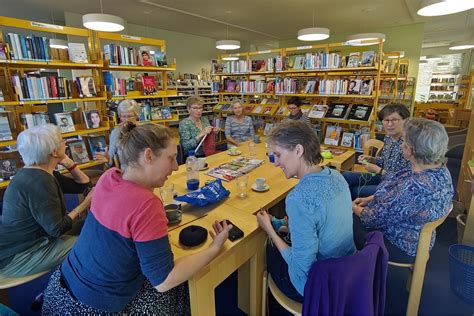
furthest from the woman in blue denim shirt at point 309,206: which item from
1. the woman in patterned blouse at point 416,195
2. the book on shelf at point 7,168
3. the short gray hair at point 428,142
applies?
the book on shelf at point 7,168

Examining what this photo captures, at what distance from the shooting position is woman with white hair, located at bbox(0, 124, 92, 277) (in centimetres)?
146

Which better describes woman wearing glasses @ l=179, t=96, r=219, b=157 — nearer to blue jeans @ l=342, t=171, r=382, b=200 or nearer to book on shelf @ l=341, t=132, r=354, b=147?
blue jeans @ l=342, t=171, r=382, b=200

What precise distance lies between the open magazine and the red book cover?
2.24 metres

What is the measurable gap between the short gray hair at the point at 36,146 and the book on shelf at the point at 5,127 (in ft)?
4.91

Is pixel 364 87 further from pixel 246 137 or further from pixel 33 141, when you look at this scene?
pixel 33 141

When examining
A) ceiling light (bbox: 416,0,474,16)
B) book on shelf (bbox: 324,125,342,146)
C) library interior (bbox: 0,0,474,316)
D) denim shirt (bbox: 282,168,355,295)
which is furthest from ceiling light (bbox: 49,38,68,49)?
ceiling light (bbox: 416,0,474,16)

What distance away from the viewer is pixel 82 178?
2.22m

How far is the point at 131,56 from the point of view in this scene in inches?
148

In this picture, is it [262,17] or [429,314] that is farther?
[262,17]

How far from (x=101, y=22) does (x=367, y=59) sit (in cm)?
374

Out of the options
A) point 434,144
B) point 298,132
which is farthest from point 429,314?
point 298,132

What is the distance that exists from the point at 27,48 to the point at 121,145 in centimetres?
263

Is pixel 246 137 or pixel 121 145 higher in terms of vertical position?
pixel 121 145

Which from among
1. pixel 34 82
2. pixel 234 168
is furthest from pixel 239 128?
pixel 34 82
